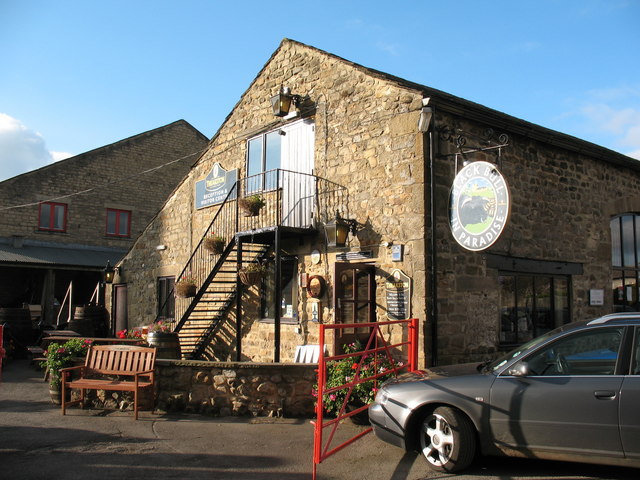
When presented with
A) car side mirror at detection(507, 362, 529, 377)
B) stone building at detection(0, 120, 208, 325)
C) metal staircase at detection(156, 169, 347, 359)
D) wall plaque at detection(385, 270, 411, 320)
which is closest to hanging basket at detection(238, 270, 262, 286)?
metal staircase at detection(156, 169, 347, 359)

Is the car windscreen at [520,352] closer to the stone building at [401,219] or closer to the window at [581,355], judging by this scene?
the window at [581,355]

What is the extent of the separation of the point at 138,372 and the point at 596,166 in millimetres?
9547

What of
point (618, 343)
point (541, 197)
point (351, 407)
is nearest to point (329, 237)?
point (351, 407)

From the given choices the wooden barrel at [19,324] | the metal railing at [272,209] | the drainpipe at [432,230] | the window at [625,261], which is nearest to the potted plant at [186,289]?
the metal railing at [272,209]

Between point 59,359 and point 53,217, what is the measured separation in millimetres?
15303

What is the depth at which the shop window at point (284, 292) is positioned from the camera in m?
10.8

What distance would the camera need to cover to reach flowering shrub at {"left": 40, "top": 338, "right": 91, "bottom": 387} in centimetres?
859

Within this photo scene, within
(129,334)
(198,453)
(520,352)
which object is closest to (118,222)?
(129,334)

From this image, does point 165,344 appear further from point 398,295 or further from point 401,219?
point 401,219

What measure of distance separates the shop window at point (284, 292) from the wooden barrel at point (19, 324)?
7.73 metres

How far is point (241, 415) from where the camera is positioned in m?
7.75

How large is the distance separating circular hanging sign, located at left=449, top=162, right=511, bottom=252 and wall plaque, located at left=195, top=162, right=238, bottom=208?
658 cm

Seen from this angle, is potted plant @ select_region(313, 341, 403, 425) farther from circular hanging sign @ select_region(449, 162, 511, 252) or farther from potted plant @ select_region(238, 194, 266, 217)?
potted plant @ select_region(238, 194, 266, 217)

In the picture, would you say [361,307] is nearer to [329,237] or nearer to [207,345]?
[329,237]
